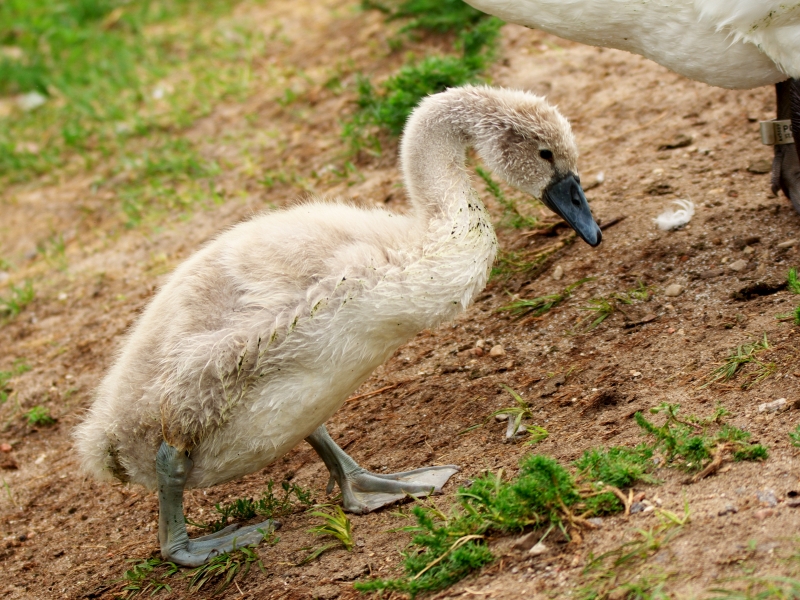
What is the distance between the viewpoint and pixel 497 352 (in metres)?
4.58

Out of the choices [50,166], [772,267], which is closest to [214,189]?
[50,166]

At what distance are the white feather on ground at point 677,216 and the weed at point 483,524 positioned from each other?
2199mm

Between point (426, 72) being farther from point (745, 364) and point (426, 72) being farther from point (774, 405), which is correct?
point (774, 405)

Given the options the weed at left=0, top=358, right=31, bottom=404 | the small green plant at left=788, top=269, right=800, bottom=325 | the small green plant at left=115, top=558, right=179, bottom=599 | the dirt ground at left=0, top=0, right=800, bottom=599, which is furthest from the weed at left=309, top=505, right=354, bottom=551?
the weed at left=0, top=358, right=31, bottom=404

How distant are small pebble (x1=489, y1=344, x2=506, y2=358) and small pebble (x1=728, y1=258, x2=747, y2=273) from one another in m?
1.20

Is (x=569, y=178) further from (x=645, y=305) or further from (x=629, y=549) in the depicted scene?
(x=629, y=549)

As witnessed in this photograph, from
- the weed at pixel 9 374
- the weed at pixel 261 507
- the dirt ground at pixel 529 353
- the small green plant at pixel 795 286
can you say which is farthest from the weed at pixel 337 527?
the weed at pixel 9 374

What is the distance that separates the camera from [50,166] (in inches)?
320

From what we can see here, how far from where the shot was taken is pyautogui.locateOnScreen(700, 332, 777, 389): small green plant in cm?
362

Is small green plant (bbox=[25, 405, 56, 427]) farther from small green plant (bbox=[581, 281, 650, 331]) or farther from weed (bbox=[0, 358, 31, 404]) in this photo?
small green plant (bbox=[581, 281, 650, 331])

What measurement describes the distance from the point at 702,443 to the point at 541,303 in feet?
5.58

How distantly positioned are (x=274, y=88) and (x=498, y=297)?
12.7 feet

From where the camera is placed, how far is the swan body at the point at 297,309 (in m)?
3.47

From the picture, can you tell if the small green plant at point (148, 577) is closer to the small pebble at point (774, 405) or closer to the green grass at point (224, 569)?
the green grass at point (224, 569)
